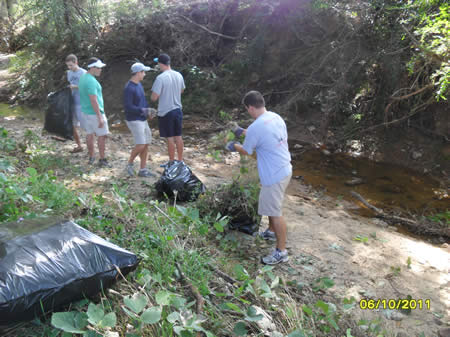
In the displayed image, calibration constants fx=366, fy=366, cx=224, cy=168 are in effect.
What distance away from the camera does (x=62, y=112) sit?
20.0 ft

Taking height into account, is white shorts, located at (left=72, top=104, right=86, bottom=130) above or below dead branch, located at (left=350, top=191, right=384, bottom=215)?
above

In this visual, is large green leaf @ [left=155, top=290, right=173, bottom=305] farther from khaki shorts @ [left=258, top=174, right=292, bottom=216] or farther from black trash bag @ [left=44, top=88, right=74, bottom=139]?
black trash bag @ [left=44, top=88, right=74, bottom=139]

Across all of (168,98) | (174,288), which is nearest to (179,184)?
(168,98)

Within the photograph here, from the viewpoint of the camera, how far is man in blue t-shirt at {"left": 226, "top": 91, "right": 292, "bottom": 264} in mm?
3480

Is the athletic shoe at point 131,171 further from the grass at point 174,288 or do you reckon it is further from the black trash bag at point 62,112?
the grass at point 174,288

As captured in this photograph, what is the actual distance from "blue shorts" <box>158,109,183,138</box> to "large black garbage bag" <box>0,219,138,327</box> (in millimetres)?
3252

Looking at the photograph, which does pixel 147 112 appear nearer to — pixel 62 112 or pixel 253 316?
pixel 62 112

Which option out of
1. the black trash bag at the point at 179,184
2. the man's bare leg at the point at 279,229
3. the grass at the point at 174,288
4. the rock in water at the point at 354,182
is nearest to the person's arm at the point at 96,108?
the black trash bag at the point at 179,184

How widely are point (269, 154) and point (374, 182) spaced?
3.85m

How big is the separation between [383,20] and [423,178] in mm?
3165

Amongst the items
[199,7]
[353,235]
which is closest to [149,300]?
[353,235]

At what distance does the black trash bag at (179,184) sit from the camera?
14.4ft

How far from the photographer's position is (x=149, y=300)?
216 centimetres

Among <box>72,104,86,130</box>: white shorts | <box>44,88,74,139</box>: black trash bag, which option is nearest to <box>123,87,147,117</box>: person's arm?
<box>72,104,86,130</box>: white shorts
